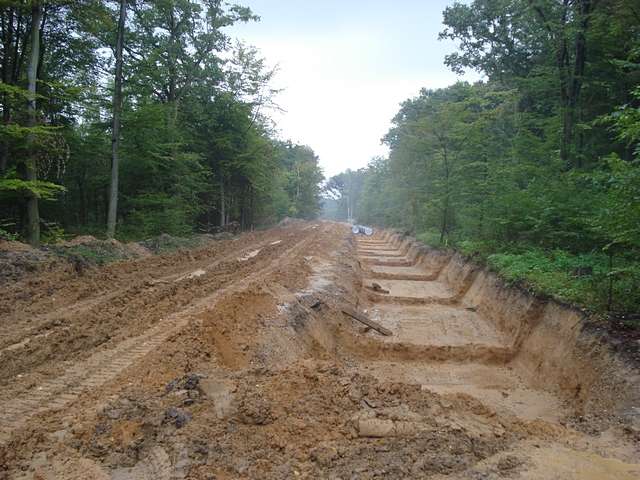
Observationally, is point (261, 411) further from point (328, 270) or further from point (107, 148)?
point (107, 148)

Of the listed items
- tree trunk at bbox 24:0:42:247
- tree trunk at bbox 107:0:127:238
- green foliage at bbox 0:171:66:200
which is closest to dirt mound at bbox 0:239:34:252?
tree trunk at bbox 24:0:42:247

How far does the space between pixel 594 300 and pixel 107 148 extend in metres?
19.8

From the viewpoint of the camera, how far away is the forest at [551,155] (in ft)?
25.3

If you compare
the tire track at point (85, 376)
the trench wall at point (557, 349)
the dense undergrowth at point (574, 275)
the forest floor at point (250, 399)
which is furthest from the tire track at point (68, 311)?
the dense undergrowth at point (574, 275)

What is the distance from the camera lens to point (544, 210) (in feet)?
39.3

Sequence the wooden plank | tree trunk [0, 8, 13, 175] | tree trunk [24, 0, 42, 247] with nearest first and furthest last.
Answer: the wooden plank
tree trunk [24, 0, 42, 247]
tree trunk [0, 8, 13, 175]

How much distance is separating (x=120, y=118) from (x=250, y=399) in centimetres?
1686

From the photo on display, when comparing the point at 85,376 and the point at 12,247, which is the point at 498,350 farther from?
the point at 12,247

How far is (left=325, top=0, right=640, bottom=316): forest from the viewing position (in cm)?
773

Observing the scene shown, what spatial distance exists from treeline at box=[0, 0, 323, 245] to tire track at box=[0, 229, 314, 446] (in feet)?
26.9

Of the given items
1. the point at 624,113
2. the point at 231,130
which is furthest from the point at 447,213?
the point at 624,113

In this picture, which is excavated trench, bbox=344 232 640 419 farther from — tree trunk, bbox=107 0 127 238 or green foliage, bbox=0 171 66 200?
tree trunk, bbox=107 0 127 238

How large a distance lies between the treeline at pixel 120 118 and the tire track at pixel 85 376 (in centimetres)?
819

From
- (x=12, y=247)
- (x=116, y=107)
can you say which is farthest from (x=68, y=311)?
(x=116, y=107)
